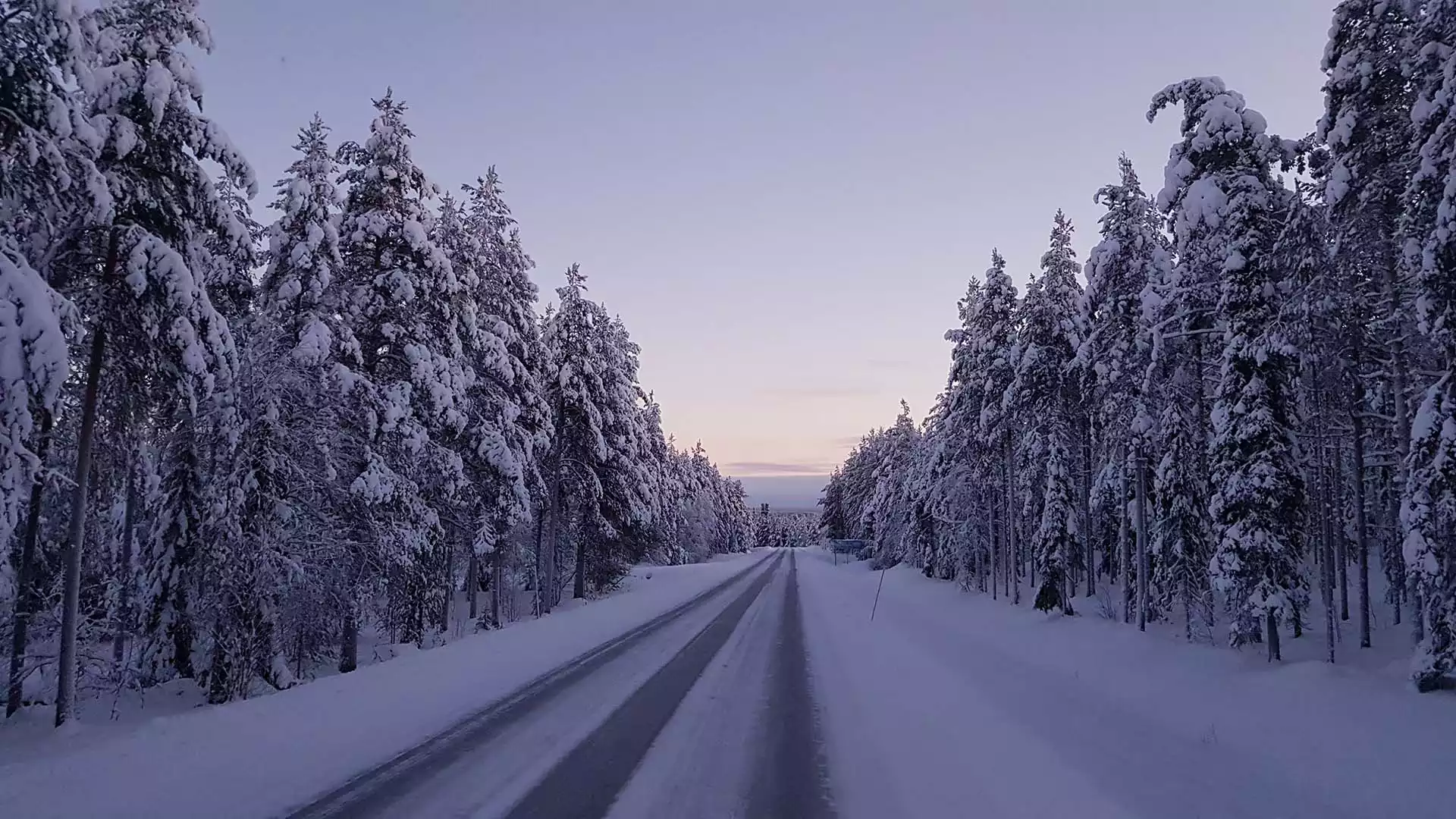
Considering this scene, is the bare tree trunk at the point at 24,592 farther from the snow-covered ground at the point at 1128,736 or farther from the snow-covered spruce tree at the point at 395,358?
the snow-covered ground at the point at 1128,736

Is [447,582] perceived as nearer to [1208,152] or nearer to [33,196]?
[33,196]

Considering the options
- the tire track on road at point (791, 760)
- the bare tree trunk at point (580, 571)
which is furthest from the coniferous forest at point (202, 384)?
the bare tree trunk at point (580, 571)

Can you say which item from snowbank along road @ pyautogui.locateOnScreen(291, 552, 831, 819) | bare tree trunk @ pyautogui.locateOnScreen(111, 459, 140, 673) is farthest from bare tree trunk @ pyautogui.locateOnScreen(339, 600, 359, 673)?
snowbank along road @ pyautogui.locateOnScreen(291, 552, 831, 819)

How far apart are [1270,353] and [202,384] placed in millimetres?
19583

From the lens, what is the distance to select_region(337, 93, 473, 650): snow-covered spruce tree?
17.7 metres

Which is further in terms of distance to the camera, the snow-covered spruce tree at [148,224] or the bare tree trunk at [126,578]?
the bare tree trunk at [126,578]

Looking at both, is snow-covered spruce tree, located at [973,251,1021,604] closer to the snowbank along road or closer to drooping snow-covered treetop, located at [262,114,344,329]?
the snowbank along road

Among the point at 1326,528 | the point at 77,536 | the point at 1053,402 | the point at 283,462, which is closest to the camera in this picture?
the point at 77,536

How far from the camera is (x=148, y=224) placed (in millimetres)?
12969

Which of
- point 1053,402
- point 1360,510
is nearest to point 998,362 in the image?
point 1053,402

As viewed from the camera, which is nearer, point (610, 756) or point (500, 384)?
point (610, 756)

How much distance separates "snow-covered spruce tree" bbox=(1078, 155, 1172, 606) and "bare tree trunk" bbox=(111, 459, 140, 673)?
22.7 meters

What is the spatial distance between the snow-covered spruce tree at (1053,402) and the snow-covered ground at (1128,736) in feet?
28.0

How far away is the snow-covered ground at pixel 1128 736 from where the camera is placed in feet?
26.7
